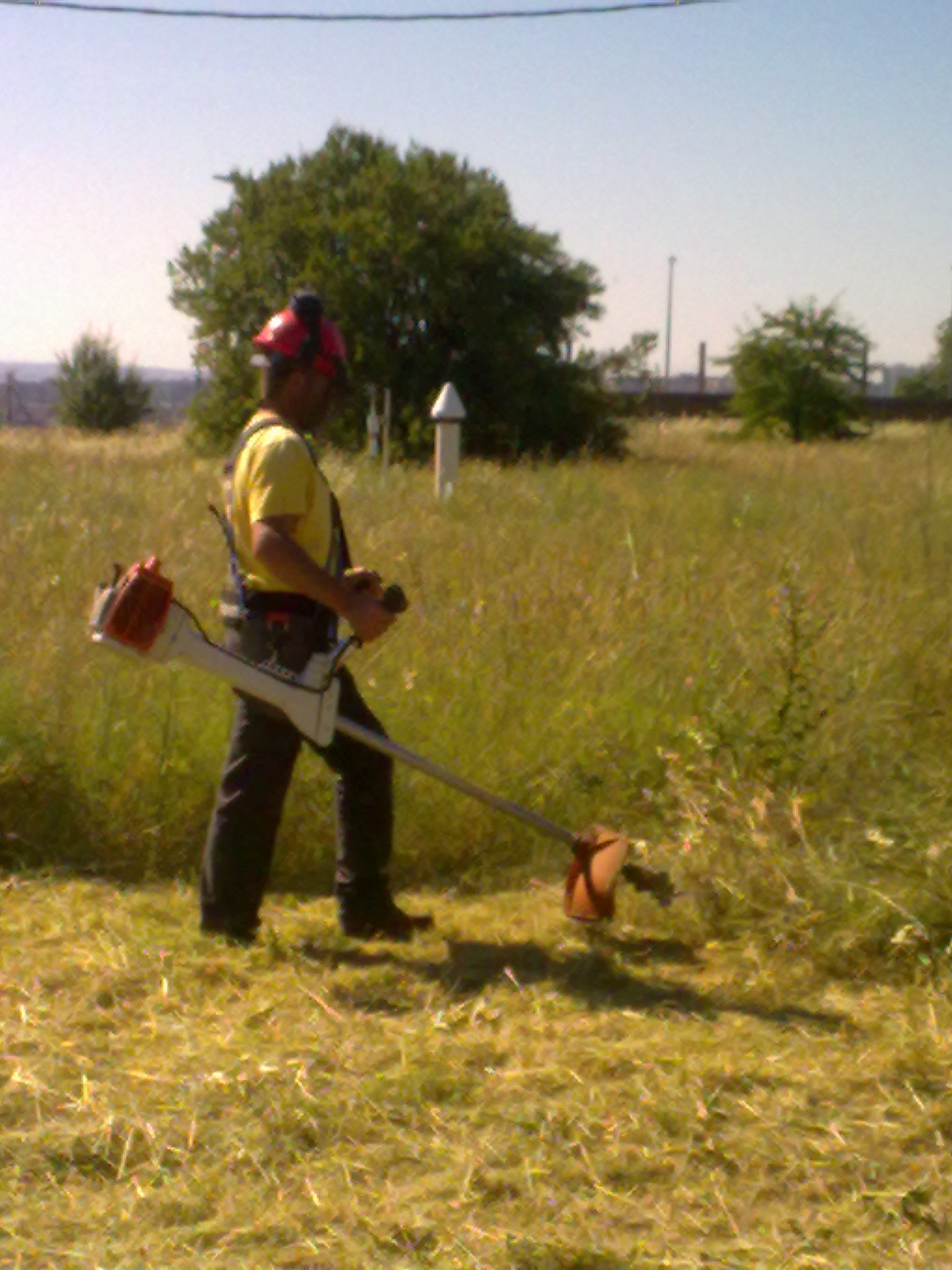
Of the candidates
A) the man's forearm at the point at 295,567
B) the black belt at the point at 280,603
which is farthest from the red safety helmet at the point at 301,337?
the black belt at the point at 280,603

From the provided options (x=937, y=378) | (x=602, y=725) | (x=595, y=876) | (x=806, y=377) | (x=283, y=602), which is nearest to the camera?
(x=283, y=602)

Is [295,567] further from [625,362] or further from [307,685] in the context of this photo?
[625,362]

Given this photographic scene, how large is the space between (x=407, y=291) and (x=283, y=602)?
23197 millimetres

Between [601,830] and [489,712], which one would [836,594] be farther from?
[601,830]

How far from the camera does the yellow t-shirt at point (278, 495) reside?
4023 millimetres

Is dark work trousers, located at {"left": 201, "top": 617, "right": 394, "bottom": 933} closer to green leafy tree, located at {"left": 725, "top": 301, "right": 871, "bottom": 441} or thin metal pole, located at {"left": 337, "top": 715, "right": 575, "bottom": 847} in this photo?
thin metal pole, located at {"left": 337, "top": 715, "right": 575, "bottom": 847}

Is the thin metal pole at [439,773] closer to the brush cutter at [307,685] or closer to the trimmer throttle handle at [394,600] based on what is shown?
the brush cutter at [307,685]

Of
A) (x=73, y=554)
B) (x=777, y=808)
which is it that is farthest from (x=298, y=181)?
(x=777, y=808)

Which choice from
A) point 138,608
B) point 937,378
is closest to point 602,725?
point 138,608

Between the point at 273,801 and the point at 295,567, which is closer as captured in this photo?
the point at 295,567

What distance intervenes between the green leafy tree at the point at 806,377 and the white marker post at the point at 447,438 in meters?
22.9

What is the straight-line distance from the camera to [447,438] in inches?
484

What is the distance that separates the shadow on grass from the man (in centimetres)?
31

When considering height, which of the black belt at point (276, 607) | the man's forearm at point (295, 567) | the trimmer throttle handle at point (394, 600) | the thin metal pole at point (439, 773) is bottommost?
the thin metal pole at point (439, 773)
